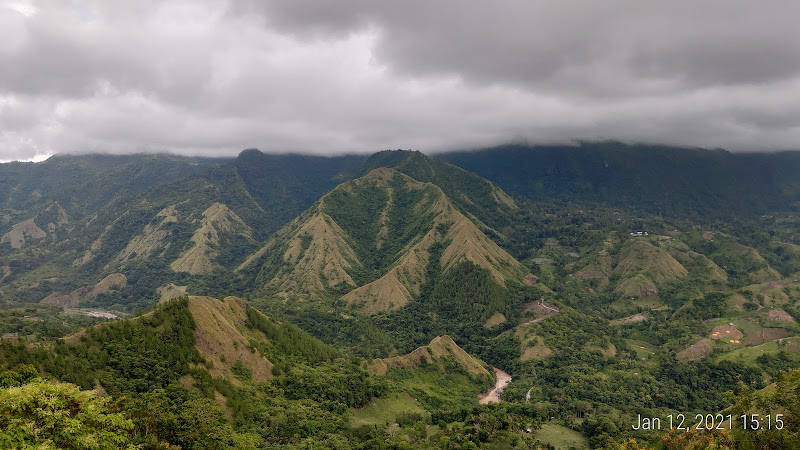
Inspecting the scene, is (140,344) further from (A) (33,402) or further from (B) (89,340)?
(A) (33,402)

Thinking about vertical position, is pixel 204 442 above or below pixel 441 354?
above

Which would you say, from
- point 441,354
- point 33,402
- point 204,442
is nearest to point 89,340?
point 204,442

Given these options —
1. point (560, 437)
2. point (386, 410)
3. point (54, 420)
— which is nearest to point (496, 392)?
point (560, 437)

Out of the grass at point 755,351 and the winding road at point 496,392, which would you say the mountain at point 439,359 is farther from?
the grass at point 755,351

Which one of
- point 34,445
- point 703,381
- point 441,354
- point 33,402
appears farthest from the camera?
point 441,354

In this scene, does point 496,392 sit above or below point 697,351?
below

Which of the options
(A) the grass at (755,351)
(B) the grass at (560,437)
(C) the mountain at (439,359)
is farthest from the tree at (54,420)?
(A) the grass at (755,351)

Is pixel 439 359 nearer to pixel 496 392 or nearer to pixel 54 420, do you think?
pixel 496 392
